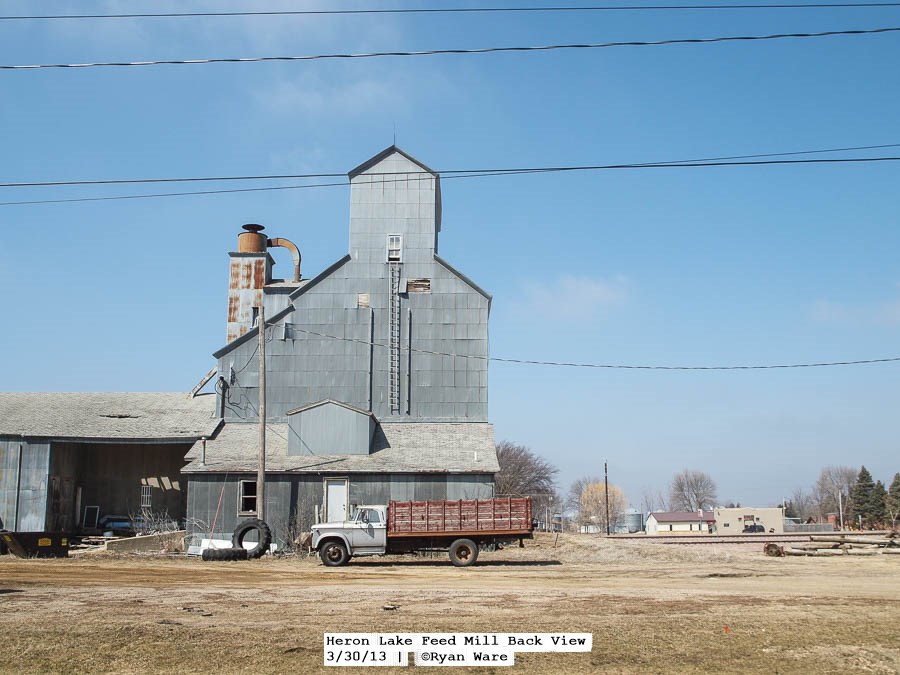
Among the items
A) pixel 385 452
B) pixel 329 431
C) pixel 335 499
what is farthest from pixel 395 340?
pixel 335 499

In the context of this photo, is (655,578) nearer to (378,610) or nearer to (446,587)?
(446,587)

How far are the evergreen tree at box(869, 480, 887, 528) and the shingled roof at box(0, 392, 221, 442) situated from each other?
94.1 meters

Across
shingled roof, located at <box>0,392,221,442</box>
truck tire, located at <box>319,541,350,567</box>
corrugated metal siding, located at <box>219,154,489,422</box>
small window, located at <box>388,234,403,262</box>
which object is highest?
small window, located at <box>388,234,403,262</box>

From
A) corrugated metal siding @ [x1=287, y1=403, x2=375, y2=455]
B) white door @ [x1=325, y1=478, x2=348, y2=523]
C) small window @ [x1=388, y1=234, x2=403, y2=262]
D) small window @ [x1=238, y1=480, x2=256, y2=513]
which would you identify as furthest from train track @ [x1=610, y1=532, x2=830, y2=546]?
small window @ [x1=238, y1=480, x2=256, y2=513]

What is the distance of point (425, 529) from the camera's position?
28328 millimetres

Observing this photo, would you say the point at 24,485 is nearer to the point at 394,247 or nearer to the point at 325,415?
the point at 325,415

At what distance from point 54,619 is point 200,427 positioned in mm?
27297

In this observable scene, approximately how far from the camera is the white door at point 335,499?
36.4 meters

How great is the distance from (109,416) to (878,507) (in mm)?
102884

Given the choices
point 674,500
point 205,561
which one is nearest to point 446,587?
point 205,561

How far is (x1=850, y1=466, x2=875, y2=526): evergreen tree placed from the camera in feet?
374

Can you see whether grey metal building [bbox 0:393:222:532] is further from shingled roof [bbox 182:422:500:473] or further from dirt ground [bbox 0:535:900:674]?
dirt ground [bbox 0:535:900:674]

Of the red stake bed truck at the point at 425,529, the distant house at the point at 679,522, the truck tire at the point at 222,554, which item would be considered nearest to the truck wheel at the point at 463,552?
the red stake bed truck at the point at 425,529

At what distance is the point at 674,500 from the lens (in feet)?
631
